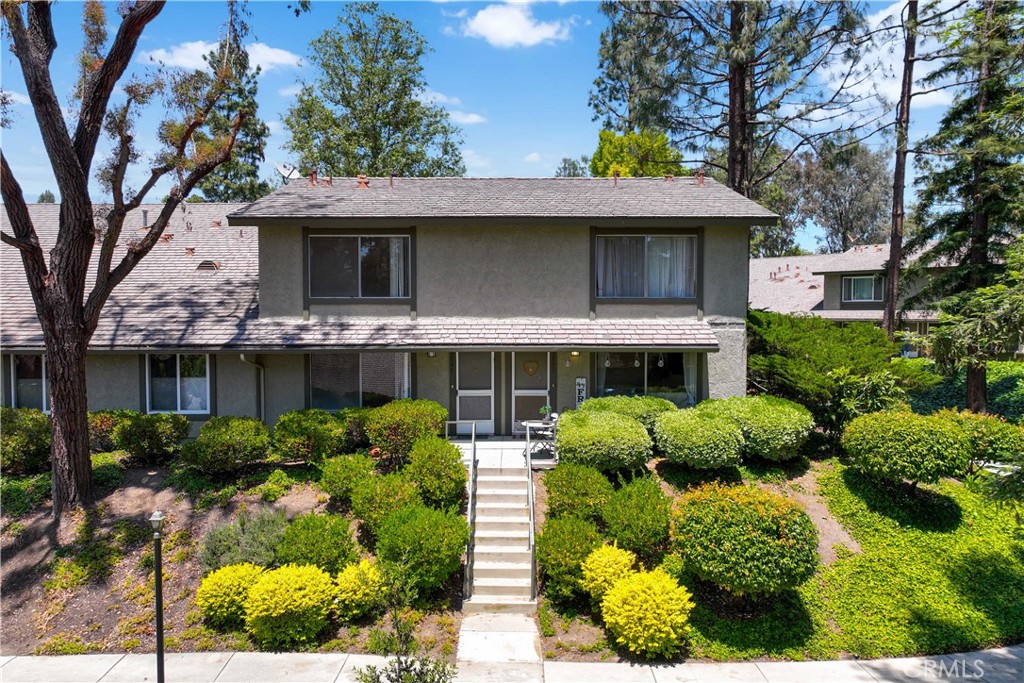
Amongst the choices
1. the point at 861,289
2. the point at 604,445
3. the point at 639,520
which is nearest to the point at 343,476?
the point at 604,445

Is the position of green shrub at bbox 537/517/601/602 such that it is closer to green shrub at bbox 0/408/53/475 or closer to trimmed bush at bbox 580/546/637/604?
trimmed bush at bbox 580/546/637/604

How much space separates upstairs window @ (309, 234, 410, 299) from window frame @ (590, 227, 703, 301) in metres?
4.64

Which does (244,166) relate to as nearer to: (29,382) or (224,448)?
(29,382)

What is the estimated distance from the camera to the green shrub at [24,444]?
12297 millimetres

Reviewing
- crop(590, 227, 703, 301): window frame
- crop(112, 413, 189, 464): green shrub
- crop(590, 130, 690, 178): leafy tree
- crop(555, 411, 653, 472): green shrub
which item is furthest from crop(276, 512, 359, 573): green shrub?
crop(590, 130, 690, 178): leafy tree

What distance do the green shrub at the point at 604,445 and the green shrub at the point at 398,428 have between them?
9.26ft

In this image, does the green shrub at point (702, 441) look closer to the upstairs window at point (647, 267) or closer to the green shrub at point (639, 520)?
the green shrub at point (639, 520)

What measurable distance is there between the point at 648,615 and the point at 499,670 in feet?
7.14

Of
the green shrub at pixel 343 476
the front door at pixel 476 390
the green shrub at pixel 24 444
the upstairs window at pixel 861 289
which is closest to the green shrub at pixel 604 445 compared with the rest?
the front door at pixel 476 390

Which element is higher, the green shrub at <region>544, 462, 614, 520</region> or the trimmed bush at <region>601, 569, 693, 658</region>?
the green shrub at <region>544, 462, 614, 520</region>

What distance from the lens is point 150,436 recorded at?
12.8 metres

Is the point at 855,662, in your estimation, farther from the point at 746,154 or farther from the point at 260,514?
the point at 746,154

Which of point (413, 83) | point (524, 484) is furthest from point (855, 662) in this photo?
point (413, 83)

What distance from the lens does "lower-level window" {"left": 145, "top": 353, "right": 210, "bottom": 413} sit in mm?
14781
